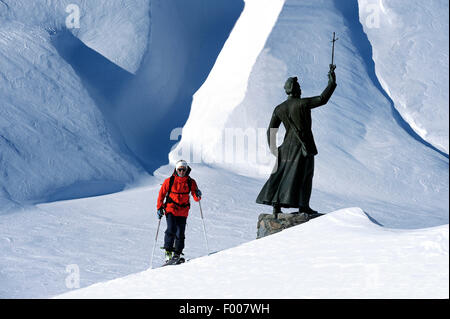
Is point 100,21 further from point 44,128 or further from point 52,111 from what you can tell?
point 44,128

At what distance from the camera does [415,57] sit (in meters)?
16.4

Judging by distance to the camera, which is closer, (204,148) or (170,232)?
(170,232)

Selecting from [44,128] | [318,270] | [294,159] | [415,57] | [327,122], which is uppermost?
[415,57]

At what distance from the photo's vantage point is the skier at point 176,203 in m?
6.28

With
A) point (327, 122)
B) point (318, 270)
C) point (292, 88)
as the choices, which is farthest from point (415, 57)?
point (318, 270)

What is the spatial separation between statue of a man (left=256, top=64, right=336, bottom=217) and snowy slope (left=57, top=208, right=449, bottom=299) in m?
0.80

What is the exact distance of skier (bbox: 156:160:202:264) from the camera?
6281 mm

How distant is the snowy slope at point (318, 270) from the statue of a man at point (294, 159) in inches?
31.3

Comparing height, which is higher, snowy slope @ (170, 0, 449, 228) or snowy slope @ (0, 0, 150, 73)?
snowy slope @ (0, 0, 150, 73)

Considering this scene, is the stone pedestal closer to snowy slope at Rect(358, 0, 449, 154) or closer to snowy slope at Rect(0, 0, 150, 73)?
snowy slope at Rect(358, 0, 449, 154)

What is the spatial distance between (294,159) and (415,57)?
37.2ft

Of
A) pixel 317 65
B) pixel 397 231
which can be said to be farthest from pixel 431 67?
pixel 397 231

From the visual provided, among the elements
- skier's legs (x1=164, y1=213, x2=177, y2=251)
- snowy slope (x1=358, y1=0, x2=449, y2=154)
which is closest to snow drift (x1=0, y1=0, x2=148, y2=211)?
skier's legs (x1=164, y1=213, x2=177, y2=251)

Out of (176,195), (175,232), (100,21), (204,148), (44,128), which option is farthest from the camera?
(100,21)
